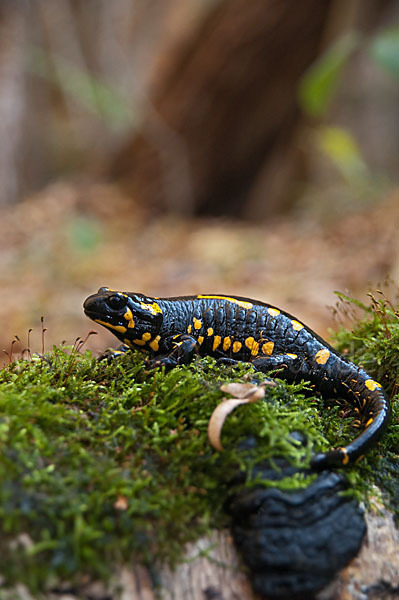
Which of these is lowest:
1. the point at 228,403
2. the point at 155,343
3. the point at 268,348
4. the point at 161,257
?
the point at 228,403

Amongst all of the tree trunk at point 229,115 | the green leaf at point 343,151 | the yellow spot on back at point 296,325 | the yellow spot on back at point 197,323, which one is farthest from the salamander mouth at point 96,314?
the tree trunk at point 229,115

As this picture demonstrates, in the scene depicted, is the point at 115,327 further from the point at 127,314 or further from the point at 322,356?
the point at 322,356

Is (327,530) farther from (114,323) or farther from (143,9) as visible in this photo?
(143,9)

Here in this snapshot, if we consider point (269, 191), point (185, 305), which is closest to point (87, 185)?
point (269, 191)

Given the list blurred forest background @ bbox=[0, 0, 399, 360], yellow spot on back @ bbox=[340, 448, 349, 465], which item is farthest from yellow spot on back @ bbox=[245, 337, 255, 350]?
blurred forest background @ bbox=[0, 0, 399, 360]

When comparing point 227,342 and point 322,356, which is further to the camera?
point 227,342

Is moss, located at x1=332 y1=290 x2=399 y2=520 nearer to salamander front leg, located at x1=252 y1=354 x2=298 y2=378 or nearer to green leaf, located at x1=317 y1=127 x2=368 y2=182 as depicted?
salamander front leg, located at x1=252 y1=354 x2=298 y2=378

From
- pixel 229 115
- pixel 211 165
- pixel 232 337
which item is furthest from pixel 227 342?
pixel 211 165
